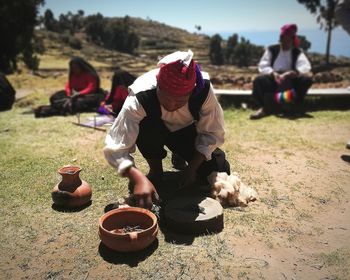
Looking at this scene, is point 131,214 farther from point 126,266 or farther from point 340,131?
point 340,131

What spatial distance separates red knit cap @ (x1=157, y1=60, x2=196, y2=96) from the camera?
8.89 feet

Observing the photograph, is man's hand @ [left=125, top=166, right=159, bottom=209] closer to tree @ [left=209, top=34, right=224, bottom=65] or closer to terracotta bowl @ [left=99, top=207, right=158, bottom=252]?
terracotta bowl @ [left=99, top=207, right=158, bottom=252]

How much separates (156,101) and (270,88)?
5.00m

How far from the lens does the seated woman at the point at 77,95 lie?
8039 millimetres

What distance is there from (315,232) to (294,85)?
4.92 m

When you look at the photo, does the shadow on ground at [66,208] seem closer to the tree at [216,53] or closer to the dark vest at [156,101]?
the dark vest at [156,101]

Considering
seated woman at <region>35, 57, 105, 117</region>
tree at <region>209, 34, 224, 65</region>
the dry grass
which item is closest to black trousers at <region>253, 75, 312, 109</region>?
the dry grass

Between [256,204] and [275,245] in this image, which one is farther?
[256,204]

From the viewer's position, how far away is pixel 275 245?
2.88 metres

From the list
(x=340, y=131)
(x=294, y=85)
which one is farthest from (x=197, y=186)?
(x=294, y=85)

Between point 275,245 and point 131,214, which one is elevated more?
point 131,214

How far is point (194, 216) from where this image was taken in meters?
3.03

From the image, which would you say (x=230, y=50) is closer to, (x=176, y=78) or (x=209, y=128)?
(x=209, y=128)

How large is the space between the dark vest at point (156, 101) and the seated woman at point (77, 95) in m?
5.37
